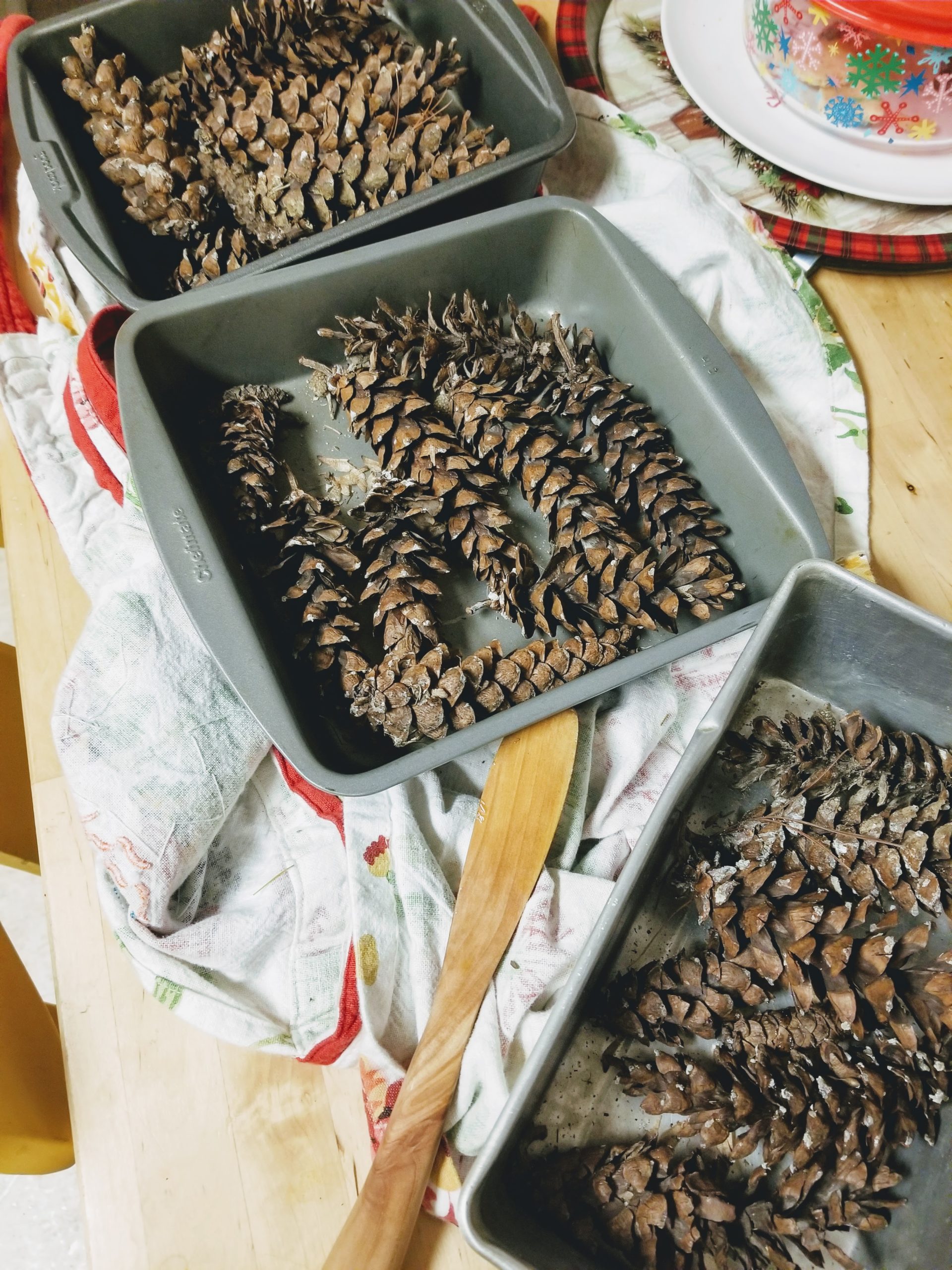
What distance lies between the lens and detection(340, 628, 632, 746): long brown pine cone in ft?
1.83

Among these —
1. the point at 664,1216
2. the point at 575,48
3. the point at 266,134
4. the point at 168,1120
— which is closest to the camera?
the point at 664,1216

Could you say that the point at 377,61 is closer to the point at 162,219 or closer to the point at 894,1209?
the point at 162,219

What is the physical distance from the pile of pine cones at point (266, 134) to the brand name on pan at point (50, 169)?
46mm

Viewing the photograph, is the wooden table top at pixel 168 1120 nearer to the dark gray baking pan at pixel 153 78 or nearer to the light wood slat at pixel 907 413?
the dark gray baking pan at pixel 153 78

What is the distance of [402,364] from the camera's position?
26.8 inches

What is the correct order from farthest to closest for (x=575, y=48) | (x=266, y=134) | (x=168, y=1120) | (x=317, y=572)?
(x=575, y=48)
(x=266, y=134)
(x=317, y=572)
(x=168, y=1120)

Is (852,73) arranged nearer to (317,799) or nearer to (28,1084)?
(317,799)

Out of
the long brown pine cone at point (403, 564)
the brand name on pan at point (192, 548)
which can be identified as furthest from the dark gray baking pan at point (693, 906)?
the brand name on pan at point (192, 548)

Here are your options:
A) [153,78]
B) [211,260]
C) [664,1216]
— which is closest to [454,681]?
[664,1216]

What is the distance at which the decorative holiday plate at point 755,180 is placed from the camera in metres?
0.77

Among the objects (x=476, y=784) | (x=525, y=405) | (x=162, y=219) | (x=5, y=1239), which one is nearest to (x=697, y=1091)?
(x=476, y=784)

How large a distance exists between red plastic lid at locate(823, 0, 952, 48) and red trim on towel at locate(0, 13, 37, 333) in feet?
2.29

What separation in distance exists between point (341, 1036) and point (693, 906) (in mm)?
229

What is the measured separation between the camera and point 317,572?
615mm
